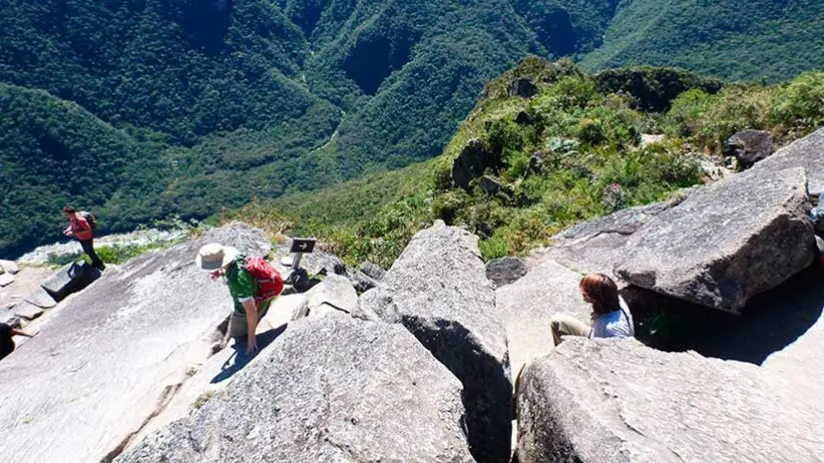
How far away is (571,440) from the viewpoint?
352 centimetres

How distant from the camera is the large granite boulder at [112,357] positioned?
231 inches

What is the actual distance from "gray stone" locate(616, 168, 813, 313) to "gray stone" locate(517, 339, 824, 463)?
815 millimetres

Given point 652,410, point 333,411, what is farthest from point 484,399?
point 333,411

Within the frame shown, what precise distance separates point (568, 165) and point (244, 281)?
924cm

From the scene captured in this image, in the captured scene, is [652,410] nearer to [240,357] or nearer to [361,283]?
[240,357]

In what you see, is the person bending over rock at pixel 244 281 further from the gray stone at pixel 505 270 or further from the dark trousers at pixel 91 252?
the dark trousers at pixel 91 252

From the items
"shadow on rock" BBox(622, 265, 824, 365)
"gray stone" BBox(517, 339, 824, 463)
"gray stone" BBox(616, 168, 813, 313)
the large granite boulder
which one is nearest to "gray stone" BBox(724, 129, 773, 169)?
"gray stone" BBox(616, 168, 813, 313)

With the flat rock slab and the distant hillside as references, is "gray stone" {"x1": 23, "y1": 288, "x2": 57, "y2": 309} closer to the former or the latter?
the flat rock slab

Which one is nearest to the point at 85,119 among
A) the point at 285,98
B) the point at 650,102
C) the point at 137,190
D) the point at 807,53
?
the point at 137,190

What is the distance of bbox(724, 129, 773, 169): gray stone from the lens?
1002 cm

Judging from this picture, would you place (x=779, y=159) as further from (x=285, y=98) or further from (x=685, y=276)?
(x=285, y=98)

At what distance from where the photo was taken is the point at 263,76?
161 meters

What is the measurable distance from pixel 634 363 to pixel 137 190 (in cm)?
11461

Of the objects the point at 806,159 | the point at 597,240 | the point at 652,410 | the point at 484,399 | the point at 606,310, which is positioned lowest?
the point at 597,240
